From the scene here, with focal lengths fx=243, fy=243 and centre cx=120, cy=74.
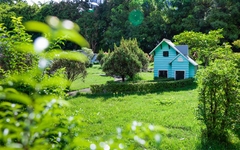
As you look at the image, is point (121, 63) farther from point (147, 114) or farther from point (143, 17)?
point (143, 17)

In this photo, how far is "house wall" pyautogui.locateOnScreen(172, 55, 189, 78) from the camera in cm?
1733

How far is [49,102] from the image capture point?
126cm

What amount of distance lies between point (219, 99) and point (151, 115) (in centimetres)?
310

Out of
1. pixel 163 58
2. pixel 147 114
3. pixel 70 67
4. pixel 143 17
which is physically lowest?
pixel 147 114

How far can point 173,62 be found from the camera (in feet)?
58.8

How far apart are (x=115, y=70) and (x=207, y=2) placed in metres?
20.8

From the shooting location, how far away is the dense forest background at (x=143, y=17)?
28.8 m

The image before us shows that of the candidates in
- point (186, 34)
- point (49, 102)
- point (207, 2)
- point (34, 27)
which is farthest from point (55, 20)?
point (207, 2)

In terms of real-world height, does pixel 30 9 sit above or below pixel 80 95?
above

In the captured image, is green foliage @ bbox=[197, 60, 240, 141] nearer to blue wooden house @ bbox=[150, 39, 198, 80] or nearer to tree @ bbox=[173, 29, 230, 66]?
blue wooden house @ bbox=[150, 39, 198, 80]

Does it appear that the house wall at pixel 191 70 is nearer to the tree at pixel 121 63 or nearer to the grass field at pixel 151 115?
the tree at pixel 121 63

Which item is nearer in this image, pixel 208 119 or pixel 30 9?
pixel 208 119

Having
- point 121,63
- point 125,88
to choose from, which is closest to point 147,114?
point 125,88

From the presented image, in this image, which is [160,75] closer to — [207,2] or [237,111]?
[237,111]
